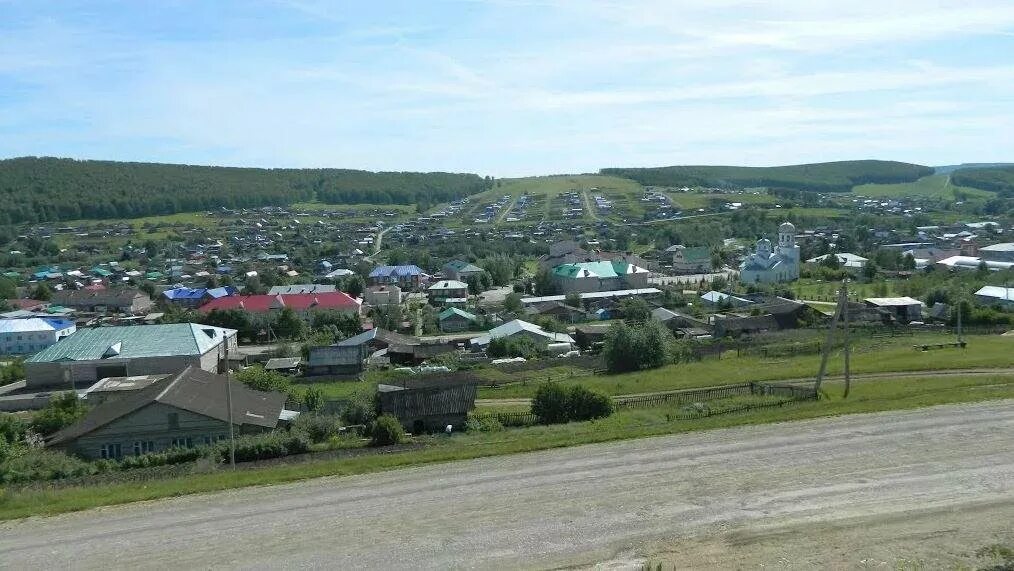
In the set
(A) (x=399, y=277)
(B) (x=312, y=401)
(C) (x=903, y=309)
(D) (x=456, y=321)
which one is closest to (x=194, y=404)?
(B) (x=312, y=401)

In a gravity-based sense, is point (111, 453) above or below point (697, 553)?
below

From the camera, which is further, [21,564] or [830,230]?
[830,230]

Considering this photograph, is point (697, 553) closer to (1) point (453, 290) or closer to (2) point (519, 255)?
(1) point (453, 290)

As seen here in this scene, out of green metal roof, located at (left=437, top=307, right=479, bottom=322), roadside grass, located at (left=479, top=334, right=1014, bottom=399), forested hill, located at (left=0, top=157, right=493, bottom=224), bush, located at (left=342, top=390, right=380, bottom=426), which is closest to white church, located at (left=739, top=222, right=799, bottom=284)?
green metal roof, located at (left=437, top=307, right=479, bottom=322)

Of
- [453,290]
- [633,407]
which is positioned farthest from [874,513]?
[453,290]

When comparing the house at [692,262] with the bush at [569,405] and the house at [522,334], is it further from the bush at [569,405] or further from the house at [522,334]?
the bush at [569,405]

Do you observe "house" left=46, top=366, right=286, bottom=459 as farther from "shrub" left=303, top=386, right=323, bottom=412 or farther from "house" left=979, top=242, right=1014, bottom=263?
"house" left=979, top=242, right=1014, bottom=263
